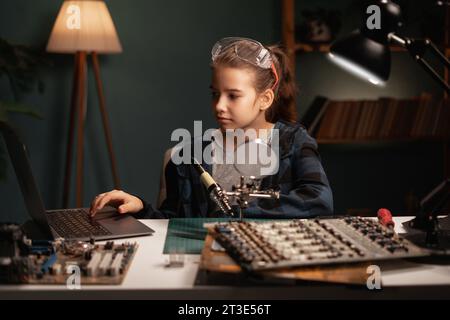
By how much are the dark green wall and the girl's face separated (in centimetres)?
195

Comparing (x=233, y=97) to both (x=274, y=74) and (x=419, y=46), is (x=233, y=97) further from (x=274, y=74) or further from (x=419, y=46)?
(x=419, y=46)

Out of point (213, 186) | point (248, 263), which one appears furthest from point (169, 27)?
point (248, 263)

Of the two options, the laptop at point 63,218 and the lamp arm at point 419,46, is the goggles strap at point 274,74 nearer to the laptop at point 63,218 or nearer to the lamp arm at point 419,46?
the laptop at point 63,218

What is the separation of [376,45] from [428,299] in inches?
19.9

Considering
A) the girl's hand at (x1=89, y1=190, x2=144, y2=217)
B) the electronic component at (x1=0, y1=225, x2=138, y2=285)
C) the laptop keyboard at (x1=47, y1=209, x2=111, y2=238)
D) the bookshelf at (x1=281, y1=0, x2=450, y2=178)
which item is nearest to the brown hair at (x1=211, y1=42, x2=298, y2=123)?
the girl's hand at (x1=89, y1=190, x2=144, y2=217)

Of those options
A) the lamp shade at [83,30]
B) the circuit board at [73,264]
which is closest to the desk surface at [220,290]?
the circuit board at [73,264]

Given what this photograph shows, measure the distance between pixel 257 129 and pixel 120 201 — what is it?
0.50 m

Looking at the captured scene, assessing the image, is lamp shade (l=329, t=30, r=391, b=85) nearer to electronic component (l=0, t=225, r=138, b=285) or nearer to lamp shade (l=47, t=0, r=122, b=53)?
electronic component (l=0, t=225, r=138, b=285)

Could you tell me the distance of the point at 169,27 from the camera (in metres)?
3.79

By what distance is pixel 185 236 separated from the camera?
1.44 m

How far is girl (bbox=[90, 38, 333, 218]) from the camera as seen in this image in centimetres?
167

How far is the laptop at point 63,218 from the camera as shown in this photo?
1.30 meters

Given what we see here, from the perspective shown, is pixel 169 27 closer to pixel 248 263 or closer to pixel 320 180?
pixel 320 180

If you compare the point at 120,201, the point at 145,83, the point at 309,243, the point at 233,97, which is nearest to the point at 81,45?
the point at 145,83
